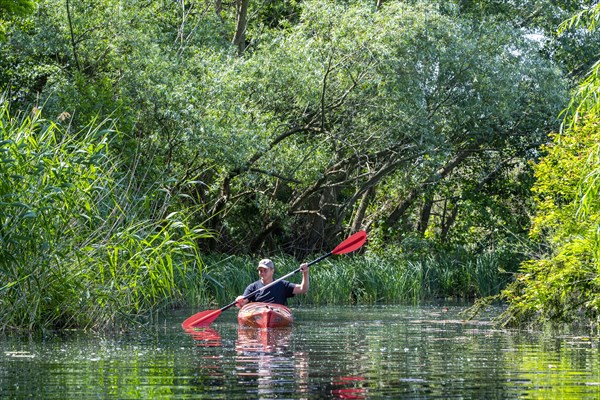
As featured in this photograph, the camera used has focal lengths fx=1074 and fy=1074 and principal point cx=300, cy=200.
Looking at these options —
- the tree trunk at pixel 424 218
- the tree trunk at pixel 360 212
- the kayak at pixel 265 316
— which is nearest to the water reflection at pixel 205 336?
the kayak at pixel 265 316

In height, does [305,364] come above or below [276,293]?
below

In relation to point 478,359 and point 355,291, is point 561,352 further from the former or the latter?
point 355,291

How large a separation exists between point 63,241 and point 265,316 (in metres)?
3.08

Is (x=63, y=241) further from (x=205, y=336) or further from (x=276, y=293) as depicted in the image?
(x=276, y=293)

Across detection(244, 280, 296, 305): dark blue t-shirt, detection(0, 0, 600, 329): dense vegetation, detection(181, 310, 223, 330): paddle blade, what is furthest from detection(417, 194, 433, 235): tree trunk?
detection(181, 310, 223, 330): paddle blade

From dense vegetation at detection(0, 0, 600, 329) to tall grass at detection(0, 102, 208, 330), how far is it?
667 mm

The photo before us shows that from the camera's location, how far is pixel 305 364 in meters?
8.24

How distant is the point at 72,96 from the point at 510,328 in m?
8.48

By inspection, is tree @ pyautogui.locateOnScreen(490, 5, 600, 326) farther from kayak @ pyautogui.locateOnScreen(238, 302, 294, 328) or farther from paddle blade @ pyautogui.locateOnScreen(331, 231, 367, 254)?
kayak @ pyautogui.locateOnScreen(238, 302, 294, 328)

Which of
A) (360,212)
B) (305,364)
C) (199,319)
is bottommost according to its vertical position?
(305,364)

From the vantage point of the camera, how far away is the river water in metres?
6.52

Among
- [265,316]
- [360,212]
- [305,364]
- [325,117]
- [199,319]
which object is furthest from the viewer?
[360,212]

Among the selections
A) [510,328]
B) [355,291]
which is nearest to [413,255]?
[355,291]

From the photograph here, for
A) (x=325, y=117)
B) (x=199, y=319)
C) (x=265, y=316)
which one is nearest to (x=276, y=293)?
(x=265, y=316)
